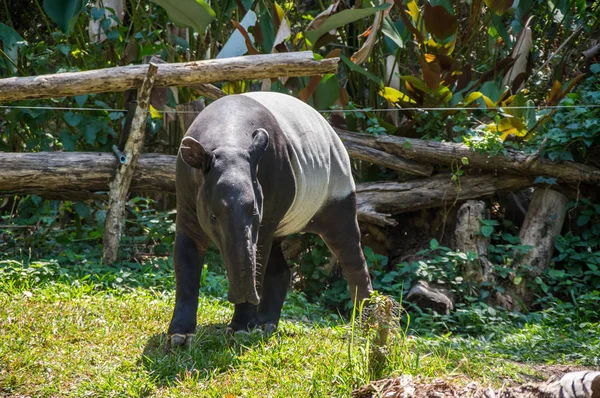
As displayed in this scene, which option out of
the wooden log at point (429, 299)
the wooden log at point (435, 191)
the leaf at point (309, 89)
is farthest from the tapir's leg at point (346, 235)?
the leaf at point (309, 89)

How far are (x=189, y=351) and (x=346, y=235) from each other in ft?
5.13

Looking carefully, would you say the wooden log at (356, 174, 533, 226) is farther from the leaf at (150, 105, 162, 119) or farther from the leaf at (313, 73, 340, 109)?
the leaf at (150, 105, 162, 119)

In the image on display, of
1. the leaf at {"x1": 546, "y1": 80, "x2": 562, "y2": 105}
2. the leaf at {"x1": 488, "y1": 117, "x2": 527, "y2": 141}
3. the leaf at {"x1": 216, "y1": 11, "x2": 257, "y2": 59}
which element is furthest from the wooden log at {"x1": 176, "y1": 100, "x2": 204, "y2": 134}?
the leaf at {"x1": 546, "y1": 80, "x2": 562, "y2": 105}

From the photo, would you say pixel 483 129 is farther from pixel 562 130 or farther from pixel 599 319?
pixel 599 319

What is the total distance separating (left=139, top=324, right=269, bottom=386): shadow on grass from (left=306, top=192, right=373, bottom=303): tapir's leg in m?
0.94

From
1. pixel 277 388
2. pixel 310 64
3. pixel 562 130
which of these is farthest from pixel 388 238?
pixel 277 388

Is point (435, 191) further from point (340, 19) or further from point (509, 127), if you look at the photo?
point (340, 19)

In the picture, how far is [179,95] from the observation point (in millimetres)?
8906

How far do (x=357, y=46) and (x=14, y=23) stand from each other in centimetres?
485

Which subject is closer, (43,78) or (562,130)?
(43,78)

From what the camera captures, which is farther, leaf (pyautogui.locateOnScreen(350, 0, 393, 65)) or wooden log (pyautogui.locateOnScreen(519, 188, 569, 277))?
leaf (pyautogui.locateOnScreen(350, 0, 393, 65))

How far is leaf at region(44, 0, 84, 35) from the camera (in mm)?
7996

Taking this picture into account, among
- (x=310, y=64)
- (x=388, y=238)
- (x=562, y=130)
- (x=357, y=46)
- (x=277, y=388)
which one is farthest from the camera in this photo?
(x=357, y=46)

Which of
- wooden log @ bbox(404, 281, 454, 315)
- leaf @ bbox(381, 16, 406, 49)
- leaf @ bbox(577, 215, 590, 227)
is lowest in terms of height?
wooden log @ bbox(404, 281, 454, 315)
